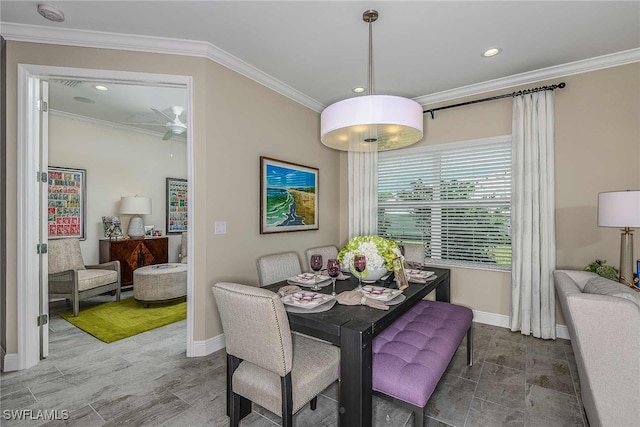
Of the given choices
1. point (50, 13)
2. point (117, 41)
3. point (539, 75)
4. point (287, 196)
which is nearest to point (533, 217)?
point (539, 75)

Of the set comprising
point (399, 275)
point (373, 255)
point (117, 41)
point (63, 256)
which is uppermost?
point (117, 41)

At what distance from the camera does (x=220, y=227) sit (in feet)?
9.10

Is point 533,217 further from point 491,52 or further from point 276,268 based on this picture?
point 276,268

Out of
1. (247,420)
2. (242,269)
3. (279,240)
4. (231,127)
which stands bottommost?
(247,420)

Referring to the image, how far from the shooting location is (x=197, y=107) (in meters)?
2.62

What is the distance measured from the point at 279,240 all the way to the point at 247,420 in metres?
1.91

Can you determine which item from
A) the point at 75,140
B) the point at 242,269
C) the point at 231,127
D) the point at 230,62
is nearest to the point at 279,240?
the point at 242,269

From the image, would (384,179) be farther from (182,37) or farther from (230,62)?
(182,37)

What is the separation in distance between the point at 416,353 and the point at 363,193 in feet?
Result: 8.89

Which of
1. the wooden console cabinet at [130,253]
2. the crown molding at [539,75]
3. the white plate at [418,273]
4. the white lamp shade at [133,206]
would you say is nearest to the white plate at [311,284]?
the white plate at [418,273]

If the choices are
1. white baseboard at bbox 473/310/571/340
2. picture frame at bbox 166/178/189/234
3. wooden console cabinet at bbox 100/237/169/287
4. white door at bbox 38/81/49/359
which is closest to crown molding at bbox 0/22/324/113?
white door at bbox 38/81/49/359

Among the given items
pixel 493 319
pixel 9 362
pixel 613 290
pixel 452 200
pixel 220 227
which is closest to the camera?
pixel 613 290

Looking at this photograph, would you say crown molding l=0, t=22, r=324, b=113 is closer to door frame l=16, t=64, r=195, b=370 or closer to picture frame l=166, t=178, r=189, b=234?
door frame l=16, t=64, r=195, b=370

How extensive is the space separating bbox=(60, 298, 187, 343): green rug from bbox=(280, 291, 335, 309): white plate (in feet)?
7.62
